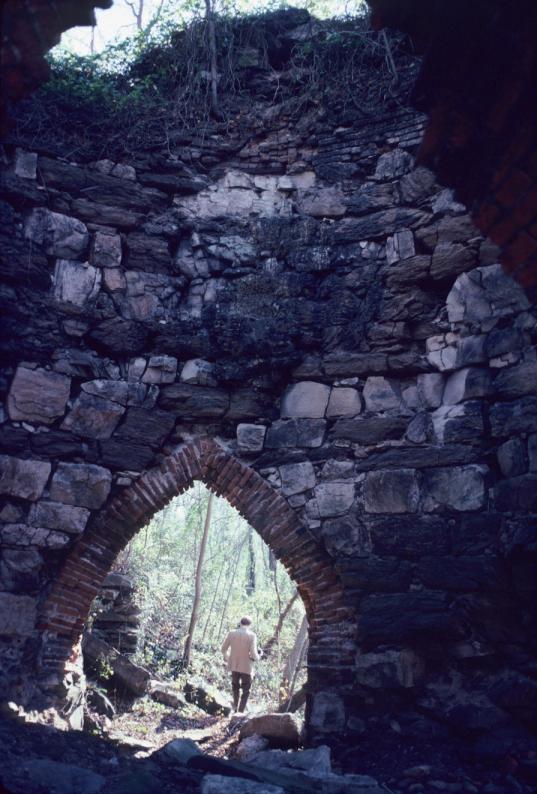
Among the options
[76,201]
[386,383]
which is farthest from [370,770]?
[76,201]

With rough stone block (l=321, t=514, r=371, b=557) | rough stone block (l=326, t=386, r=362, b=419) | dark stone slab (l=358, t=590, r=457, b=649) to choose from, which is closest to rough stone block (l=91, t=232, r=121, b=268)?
rough stone block (l=326, t=386, r=362, b=419)

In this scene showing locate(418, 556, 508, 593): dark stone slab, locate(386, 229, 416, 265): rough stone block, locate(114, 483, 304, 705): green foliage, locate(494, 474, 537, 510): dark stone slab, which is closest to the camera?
locate(494, 474, 537, 510): dark stone slab

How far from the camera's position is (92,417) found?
6.14 meters

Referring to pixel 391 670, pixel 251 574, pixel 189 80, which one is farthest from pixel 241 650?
pixel 251 574

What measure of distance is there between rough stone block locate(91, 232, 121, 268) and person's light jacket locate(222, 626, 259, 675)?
16.0 feet

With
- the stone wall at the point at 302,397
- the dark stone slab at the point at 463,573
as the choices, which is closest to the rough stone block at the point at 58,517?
the stone wall at the point at 302,397

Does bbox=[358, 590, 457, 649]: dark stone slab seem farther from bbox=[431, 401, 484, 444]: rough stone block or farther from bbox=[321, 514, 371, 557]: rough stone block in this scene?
bbox=[431, 401, 484, 444]: rough stone block

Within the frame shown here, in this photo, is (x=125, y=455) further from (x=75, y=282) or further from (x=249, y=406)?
(x=75, y=282)

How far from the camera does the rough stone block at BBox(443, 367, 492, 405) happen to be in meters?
5.57

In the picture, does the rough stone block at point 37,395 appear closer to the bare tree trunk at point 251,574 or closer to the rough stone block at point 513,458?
the rough stone block at point 513,458

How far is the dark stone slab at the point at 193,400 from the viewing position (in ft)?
20.9

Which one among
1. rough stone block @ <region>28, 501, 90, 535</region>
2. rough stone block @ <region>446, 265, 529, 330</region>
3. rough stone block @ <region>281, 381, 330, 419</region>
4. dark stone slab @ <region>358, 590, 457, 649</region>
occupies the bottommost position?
dark stone slab @ <region>358, 590, 457, 649</region>

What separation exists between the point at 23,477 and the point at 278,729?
3.13 metres

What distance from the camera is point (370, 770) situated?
16.1 feet
